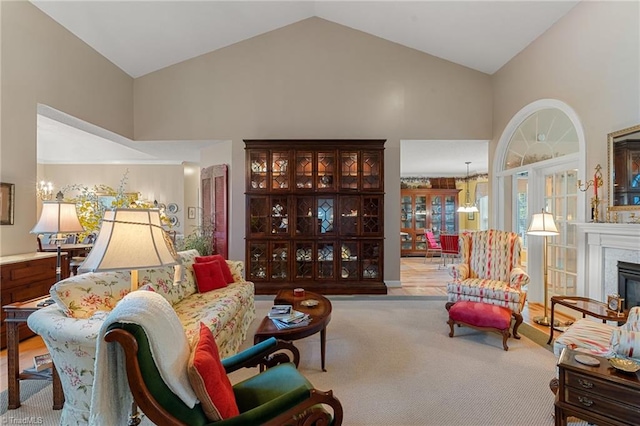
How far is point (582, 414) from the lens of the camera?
1.73m

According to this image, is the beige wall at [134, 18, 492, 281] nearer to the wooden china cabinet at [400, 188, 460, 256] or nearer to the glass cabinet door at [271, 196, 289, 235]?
the glass cabinet door at [271, 196, 289, 235]

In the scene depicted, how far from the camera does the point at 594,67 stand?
11.3 ft

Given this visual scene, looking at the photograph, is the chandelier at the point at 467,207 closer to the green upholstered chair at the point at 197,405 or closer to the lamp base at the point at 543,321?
the lamp base at the point at 543,321

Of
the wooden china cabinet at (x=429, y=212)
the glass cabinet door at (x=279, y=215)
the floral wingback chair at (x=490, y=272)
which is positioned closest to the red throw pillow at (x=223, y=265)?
the glass cabinet door at (x=279, y=215)

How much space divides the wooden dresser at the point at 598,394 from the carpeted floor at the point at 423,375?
1.33ft

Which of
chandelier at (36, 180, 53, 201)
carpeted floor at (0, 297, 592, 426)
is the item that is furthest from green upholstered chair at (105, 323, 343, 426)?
chandelier at (36, 180, 53, 201)

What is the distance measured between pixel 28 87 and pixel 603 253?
6.60 meters

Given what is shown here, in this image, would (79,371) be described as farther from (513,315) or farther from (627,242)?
(627,242)

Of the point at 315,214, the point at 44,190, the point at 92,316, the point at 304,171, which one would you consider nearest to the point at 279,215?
the point at 315,214

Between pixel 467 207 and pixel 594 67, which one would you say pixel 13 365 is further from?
pixel 467 207

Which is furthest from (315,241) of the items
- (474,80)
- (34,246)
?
(474,80)

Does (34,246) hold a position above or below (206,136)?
below

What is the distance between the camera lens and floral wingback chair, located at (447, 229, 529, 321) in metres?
3.48

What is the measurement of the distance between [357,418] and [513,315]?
2.24 metres
